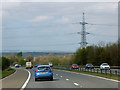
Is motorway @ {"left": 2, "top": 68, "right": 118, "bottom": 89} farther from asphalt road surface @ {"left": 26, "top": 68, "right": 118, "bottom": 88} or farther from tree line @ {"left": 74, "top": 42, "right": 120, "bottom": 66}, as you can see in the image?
tree line @ {"left": 74, "top": 42, "right": 120, "bottom": 66}

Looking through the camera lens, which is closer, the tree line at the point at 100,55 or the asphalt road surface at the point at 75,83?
the asphalt road surface at the point at 75,83

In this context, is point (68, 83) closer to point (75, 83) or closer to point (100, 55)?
point (75, 83)

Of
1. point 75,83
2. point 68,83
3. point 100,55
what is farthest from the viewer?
point 100,55

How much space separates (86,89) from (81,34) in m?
50.2

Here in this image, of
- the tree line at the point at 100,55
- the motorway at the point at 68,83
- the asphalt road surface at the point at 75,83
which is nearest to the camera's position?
the asphalt road surface at the point at 75,83

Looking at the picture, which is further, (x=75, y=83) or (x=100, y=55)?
(x=100, y=55)

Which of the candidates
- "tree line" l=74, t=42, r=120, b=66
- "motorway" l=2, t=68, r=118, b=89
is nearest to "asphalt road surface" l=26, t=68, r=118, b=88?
"motorway" l=2, t=68, r=118, b=89

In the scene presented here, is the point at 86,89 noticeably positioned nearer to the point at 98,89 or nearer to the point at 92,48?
the point at 98,89

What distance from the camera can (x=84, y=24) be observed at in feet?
215

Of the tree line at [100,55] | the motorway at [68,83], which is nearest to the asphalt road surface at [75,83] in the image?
the motorway at [68,83]

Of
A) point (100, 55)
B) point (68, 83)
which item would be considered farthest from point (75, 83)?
point (100, 55)

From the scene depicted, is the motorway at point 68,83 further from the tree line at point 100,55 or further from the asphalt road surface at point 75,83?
the tree line at point 100,55

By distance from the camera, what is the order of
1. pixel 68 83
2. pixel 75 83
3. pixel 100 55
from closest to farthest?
1. pixel 75 83
2. pixel 68 83
3. pixel 100 55

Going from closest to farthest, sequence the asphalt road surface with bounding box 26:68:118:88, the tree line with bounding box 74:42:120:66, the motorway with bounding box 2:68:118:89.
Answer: the asphalt road surface with bounding box 26:68:118:88 < the motorway with bounding box 2:68:118:89 < the tree line with bounding box 74:42:120:66
